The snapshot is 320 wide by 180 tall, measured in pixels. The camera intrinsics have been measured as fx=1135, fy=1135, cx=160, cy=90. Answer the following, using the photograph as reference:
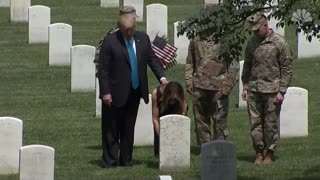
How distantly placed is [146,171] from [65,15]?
14.7 meters

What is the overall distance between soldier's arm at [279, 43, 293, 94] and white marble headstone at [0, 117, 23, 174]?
10.6 feet

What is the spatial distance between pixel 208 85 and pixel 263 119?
36.5 inches

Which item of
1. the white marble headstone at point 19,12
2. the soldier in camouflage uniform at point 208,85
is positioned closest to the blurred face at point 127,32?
the soldier in camouflage uniform at point 208,85

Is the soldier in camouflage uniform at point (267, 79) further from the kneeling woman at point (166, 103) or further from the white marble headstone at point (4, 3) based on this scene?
the white marble headstone at point (4, 3)

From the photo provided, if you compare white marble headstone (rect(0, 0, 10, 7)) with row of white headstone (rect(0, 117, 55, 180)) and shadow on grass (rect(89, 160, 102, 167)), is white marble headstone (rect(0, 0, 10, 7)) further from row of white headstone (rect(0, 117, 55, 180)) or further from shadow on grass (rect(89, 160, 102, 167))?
row of white headstone (rect(0, 117, 55, 180))

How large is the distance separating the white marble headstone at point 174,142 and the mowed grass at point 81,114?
5.2 inches

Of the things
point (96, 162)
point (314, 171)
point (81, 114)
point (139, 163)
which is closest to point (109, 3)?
point (81, 114)

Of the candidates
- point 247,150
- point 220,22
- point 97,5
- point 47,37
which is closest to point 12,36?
point 47,37

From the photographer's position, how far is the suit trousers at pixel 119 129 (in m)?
13.9

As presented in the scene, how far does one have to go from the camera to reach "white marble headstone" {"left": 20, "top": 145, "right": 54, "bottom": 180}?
12344 millimetres

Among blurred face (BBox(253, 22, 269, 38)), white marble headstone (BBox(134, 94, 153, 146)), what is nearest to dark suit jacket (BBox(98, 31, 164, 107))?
blurred face (BBox(253, 22, 269, 38))

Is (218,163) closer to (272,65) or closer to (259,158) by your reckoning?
(259,158)

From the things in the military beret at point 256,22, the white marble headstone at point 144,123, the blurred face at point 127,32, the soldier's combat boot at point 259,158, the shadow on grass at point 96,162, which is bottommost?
the shadow on grass at point 96,162

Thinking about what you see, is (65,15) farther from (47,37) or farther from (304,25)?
(304,25)
